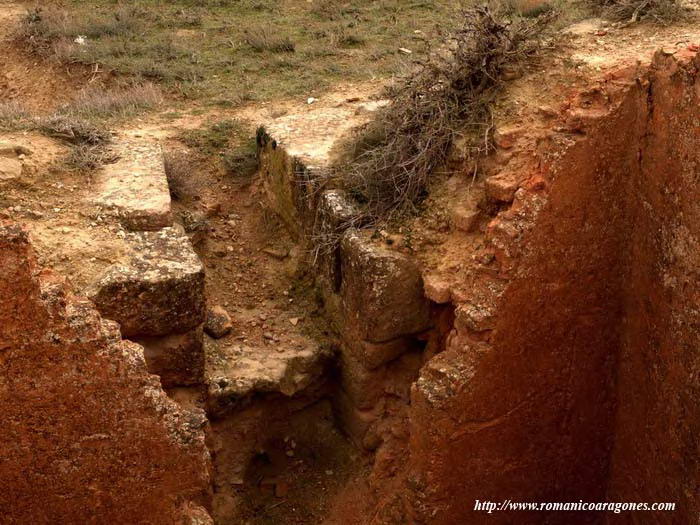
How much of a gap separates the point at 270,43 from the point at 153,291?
5727 mm

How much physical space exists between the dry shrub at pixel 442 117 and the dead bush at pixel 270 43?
4.30 meters

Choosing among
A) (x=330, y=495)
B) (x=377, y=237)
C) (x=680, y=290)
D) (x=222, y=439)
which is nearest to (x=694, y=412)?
(x=680, y=290)

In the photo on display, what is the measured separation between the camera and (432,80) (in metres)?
6.16

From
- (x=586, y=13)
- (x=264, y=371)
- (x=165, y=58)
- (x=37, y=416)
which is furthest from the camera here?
(x=165, y=58)

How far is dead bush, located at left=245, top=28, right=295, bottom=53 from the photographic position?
1012cm

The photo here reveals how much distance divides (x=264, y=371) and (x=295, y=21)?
6.67m

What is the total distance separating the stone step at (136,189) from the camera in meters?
5.69

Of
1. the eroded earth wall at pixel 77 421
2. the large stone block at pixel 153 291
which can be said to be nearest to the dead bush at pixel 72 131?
the large stone block at pixel 153 291

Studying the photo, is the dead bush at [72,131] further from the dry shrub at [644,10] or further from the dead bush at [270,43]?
the dry shrub at [644,10]

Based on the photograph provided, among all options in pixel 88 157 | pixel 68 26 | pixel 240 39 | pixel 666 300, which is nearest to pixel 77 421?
pixel 88 157

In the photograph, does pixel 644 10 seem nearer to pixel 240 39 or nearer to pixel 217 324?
pixel 217 324

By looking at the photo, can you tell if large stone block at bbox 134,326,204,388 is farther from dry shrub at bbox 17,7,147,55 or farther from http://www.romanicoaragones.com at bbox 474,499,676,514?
dry shrub at bbox 17,7,147,55

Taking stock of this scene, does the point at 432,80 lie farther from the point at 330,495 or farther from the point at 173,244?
the point at 330,495

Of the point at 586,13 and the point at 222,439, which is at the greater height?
the point at 586,13
